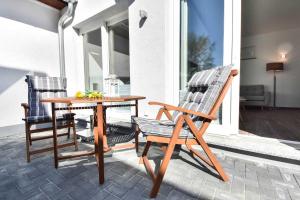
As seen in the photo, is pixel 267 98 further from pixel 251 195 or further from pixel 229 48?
pixel 251 195

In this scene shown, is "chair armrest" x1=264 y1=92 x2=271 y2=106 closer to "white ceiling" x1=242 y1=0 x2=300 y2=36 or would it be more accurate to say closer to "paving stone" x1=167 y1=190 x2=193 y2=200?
"white ceiling" x1=242 y1=0 x2=300 y2=36

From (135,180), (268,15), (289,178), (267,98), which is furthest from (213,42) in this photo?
(267,98)

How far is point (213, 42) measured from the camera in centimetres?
225

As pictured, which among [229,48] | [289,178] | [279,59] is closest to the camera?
[289,178]

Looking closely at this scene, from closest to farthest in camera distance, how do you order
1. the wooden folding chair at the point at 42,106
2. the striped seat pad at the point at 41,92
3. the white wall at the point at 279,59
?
the wooden folding chair at the point at 42,106, the striped seat pad at the point at 41,92, the white wall at the point at 279,59

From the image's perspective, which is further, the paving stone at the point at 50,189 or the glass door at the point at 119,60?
the glass door at the point at 119,60

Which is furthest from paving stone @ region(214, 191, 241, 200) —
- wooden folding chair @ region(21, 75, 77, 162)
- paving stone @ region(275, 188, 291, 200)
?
wooden folding chair @ region(21, 75, 77, 162)

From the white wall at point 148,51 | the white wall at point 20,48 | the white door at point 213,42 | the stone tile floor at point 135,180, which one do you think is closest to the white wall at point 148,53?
the white wall at point 148,51

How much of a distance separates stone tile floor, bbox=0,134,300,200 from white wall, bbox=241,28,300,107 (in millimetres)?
5175

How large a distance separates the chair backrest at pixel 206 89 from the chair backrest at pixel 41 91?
6.11ft

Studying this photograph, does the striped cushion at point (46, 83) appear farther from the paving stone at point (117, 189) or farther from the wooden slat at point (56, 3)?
the wooden slat at point (56, 3)

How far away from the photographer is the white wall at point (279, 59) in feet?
18.0

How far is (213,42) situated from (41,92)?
2542 millimetres

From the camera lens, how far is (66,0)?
356 cm
